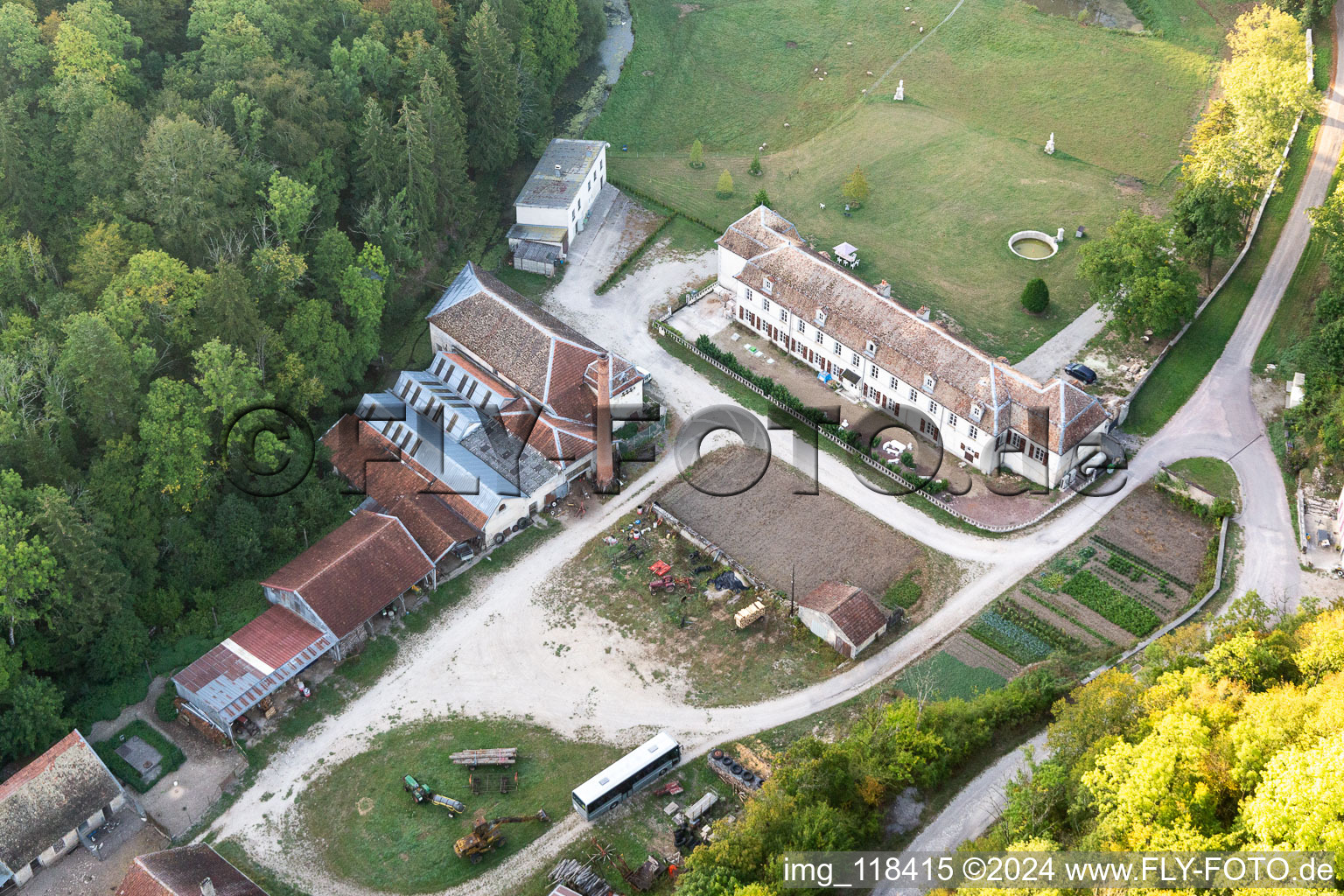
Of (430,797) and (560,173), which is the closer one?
(430,797)

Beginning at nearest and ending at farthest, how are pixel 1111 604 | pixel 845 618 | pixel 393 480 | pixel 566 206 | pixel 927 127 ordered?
pixel 845 618 → pixel 1111 604 → pixel 393 480 → pixel 566 206 → pixel 927 127

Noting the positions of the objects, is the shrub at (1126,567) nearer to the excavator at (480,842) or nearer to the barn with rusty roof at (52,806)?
the excavator at (480,842)

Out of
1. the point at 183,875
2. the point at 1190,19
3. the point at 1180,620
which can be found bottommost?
the point at 1180,620

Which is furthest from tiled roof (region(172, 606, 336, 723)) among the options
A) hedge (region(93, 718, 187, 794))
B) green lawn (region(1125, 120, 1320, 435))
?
green lawn (region(1125, 120, 1320, 435))

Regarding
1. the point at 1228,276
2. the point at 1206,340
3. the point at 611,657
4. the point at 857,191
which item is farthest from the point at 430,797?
the point at 1228,276

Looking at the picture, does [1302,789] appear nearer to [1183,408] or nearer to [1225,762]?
[1225,762]

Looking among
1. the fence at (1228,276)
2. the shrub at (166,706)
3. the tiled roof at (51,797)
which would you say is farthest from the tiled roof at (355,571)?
the fence at (1228,276)

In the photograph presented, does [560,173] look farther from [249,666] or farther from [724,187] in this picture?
[249,666]

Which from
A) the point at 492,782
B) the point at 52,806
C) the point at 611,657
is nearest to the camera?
the point at 52,806

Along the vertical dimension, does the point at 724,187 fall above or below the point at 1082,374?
above

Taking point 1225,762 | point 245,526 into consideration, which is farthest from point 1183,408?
point 245,526
